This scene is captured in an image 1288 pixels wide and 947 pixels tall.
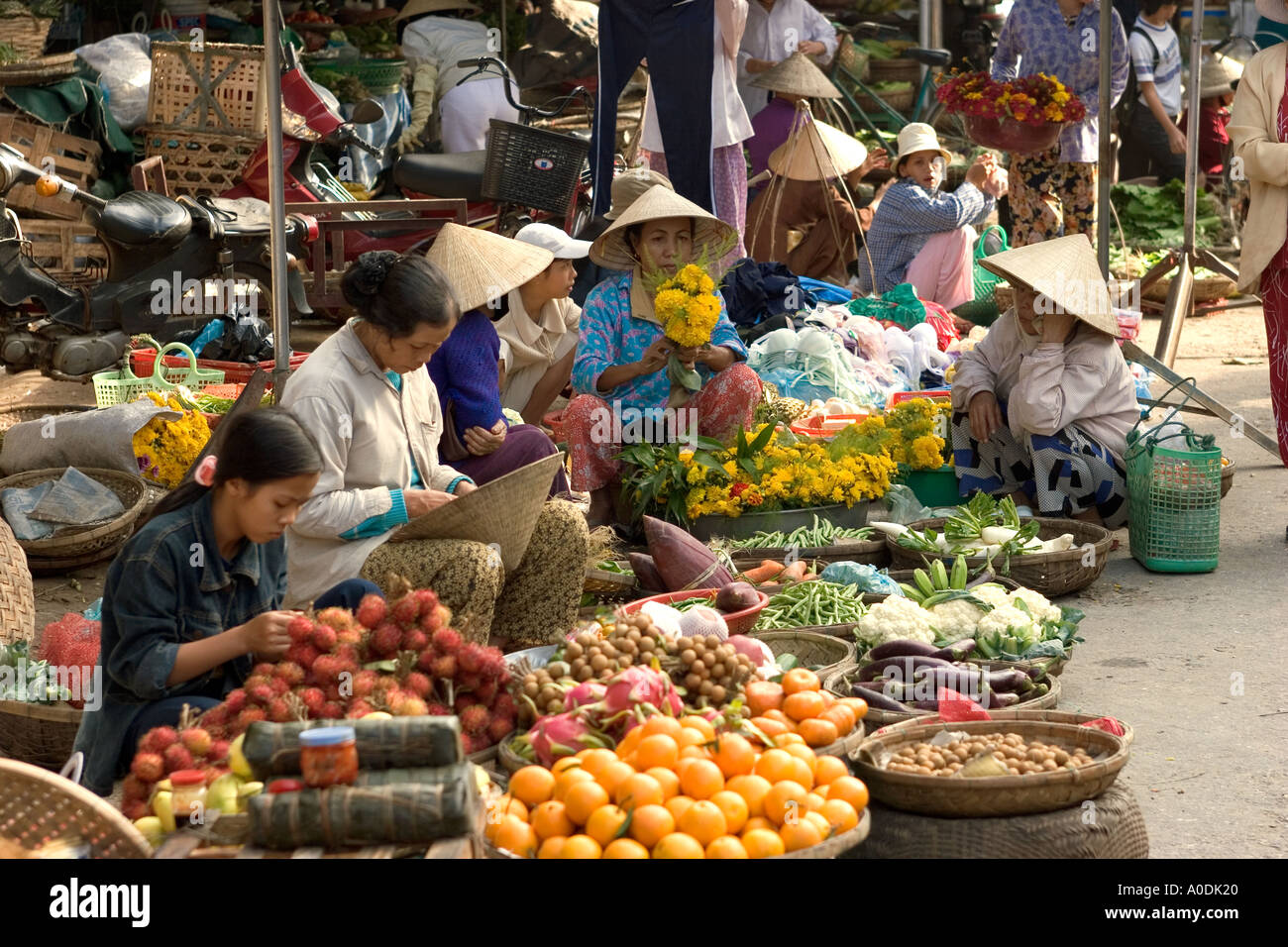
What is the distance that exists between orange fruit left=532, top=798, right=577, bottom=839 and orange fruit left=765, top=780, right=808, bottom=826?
0.35 meters

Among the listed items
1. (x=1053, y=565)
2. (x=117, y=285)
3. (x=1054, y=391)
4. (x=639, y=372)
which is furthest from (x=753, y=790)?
(x=117, y=285)

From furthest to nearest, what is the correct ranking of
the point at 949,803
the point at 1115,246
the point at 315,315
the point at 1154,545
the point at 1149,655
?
the point at 1115,246 < the point at 315,315 < the point at 1154,545 < the point at 1149,655 < the point at 949,803

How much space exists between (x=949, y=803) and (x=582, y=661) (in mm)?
898

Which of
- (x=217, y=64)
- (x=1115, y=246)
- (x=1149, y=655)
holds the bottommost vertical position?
(x=1149, y=655)

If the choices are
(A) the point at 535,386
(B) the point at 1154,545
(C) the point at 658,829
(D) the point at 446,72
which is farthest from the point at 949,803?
(D) the point at 446,72

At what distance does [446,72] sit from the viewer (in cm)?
1020

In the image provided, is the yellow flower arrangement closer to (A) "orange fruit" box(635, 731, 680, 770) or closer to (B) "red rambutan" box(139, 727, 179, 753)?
(B) "red rambutan" box(139, 727, 179, 753)

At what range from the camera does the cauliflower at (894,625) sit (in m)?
4.11

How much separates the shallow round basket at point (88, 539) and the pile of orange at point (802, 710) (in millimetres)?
3031

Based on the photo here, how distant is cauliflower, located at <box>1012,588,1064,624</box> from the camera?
4297 mm

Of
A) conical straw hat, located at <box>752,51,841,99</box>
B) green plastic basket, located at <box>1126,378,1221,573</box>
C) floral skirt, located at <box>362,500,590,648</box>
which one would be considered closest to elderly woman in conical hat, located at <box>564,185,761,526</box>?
floral skirt, located at <box>362,500,590,648</box>

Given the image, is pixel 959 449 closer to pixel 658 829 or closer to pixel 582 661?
pixel 582 661

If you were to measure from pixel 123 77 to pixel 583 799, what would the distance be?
7.49 metres

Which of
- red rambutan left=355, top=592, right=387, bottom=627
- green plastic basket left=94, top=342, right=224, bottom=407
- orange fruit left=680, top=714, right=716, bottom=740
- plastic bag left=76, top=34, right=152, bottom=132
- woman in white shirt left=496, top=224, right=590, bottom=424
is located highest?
plastic bag left=76, top=34, right=152, bottom=132
